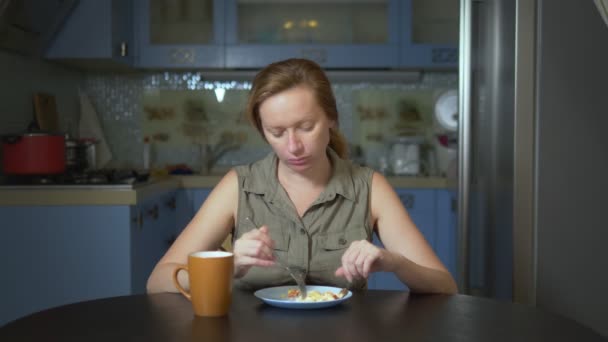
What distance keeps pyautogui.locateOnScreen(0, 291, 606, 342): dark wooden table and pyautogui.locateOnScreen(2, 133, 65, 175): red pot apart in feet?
5.68

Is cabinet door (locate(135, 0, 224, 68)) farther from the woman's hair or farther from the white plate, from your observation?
the white plate

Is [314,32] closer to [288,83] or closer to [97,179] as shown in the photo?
[97,179]

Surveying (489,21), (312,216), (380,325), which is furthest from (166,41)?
(380,325)

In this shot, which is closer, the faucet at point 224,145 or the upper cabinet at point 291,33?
the upper cabinet at point 291,33

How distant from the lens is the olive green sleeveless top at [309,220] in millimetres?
1500

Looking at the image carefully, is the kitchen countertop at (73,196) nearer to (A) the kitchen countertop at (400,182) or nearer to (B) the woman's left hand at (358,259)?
(A) the kitchen countertop at (400,182)

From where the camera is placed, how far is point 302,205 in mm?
1595

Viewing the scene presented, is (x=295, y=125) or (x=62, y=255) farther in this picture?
(x=62, y=255)

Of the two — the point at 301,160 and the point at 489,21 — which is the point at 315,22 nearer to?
the point at 489,21

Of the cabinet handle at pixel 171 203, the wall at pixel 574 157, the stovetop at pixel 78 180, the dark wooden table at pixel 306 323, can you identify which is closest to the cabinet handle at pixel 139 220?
the stovetop at pixel 78 180

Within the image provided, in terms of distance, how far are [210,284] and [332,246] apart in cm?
50

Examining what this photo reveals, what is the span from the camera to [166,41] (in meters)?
3.84

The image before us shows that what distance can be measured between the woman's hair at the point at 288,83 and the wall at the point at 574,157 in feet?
→ 3.03

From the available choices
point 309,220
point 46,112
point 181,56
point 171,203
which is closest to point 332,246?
point 309,220
